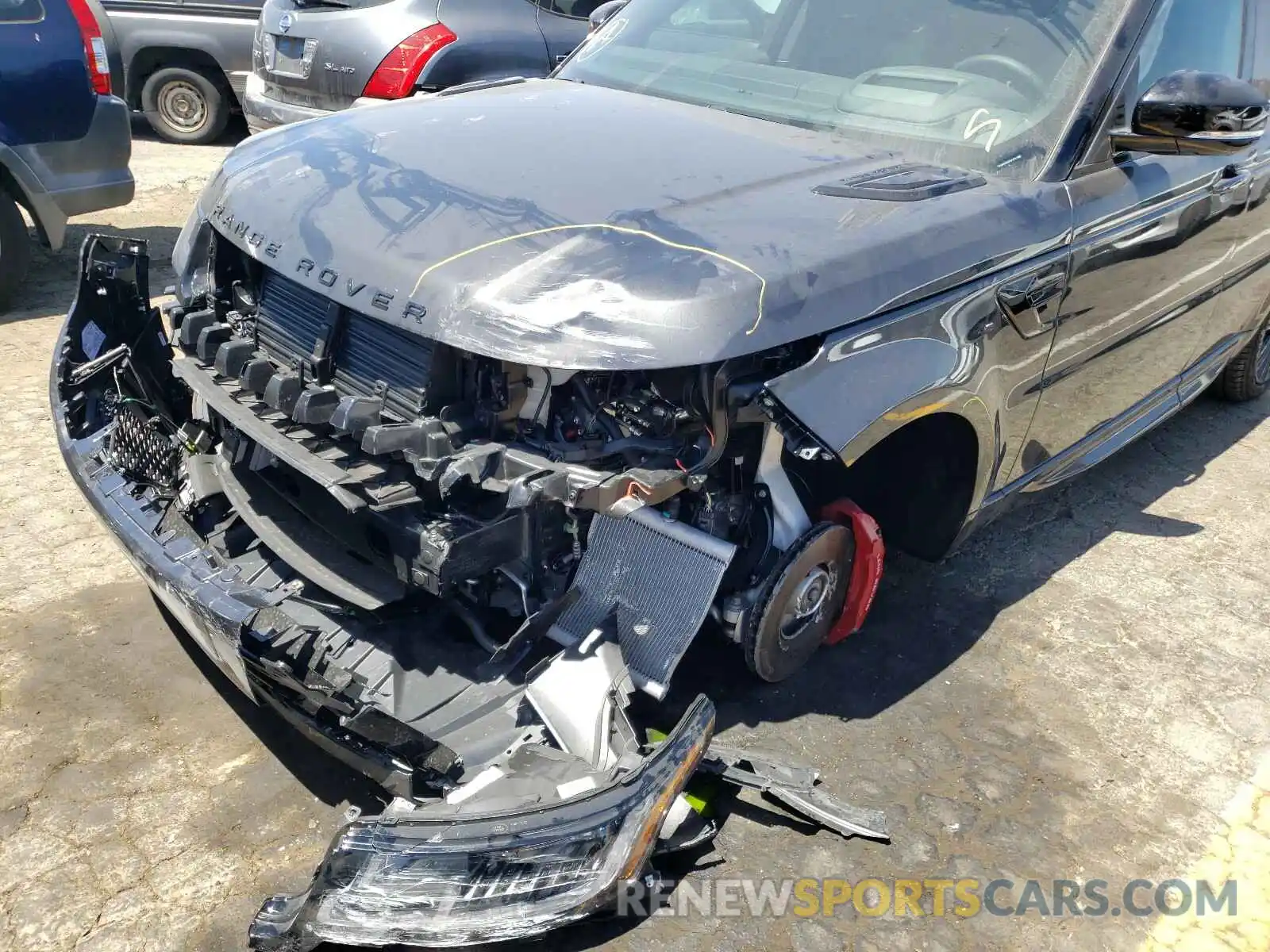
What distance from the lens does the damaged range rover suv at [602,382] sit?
88.4 inches

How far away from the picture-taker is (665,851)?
2439 millimetres

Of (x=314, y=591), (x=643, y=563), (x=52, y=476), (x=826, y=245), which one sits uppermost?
(x=826, y=245)

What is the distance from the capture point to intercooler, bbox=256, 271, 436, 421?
249 cm

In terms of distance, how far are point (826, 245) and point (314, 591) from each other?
1.58 meters

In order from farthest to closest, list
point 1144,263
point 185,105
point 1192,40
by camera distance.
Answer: point 185,105
point 1192,40
point 1144,263

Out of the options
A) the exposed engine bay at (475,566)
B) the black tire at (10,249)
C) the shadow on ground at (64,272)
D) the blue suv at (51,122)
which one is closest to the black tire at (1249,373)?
the exposed engine bay at (475,566)

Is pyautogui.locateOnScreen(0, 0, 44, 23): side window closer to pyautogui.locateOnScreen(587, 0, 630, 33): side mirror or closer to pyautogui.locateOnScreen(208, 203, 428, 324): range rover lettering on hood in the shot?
pyautogui.locateOnScreen(587, 0, 630, 33): side mirror

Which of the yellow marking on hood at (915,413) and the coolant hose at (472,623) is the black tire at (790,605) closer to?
the yellow marking on hood at (915,413)

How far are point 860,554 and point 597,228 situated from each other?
1.25 m

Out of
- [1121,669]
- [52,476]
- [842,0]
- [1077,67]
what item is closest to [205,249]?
[52,476]

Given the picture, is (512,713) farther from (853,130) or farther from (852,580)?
(853,130)

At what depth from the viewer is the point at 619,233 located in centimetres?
242

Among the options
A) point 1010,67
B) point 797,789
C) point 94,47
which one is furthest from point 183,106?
point 797,789

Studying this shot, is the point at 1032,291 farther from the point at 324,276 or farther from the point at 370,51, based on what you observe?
the point at 370,51
